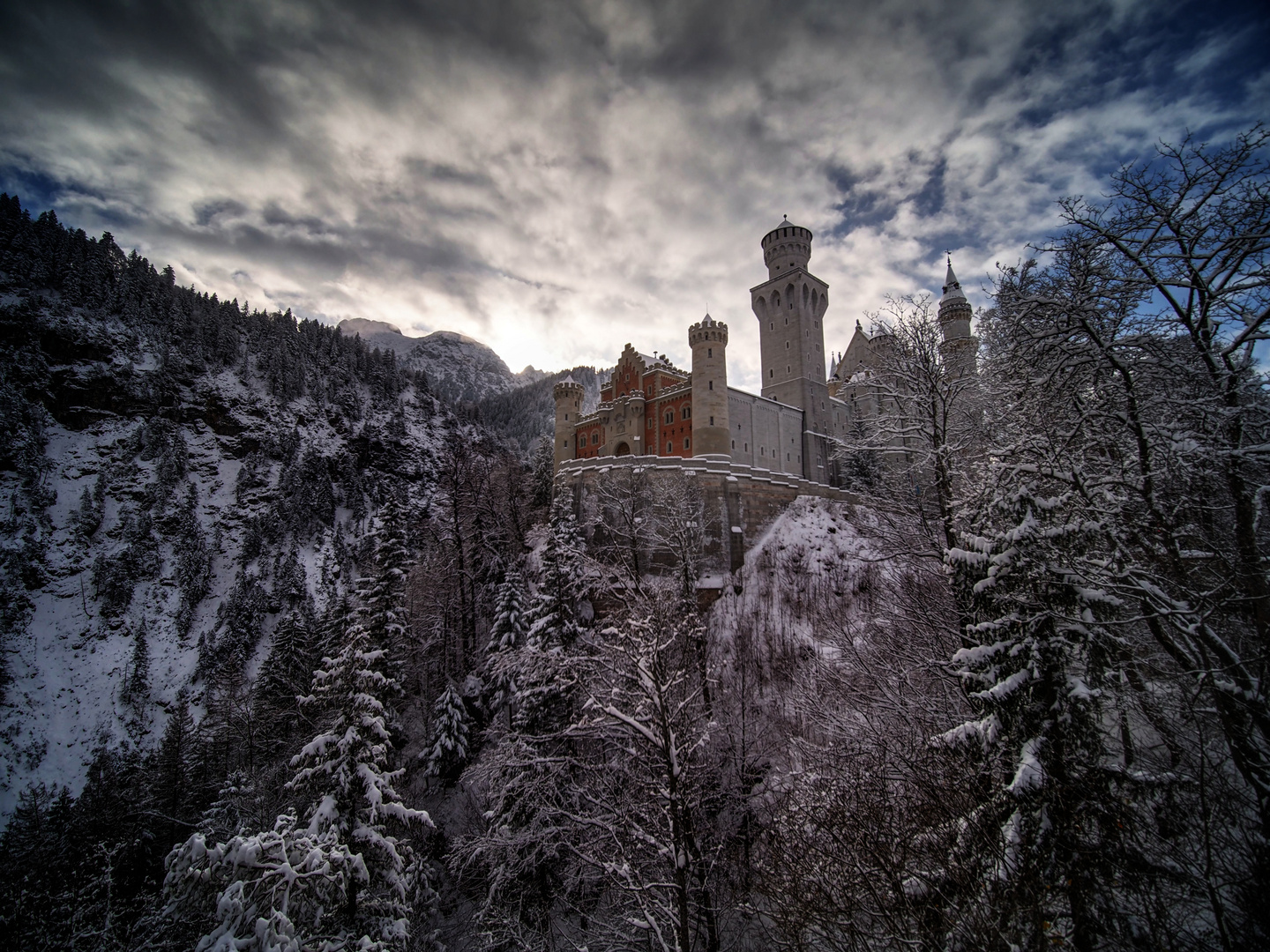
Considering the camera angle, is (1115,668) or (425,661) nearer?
(1115,668)

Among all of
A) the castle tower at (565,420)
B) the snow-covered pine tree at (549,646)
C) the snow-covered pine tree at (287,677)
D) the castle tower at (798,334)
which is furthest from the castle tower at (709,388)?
the snow-covered pine tree at (287,677)

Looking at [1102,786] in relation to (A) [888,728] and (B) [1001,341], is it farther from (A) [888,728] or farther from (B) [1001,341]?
(B) [1001,341]

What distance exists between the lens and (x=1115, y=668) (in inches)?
245

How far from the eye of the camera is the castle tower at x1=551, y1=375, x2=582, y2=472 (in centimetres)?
4647

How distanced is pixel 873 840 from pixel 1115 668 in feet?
12.4

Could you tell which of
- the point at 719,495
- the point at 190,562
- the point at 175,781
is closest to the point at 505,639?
the point at 719,495

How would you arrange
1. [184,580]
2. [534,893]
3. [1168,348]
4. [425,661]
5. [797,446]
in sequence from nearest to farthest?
[1168,348] → [534,893] → [425,661] → [797,446] → [184,580]

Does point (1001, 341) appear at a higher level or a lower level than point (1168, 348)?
higher

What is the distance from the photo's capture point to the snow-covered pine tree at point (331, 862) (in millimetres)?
6801

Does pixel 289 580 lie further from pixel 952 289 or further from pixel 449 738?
pixel 952 289

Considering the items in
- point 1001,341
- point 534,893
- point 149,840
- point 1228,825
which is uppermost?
point 1001,341

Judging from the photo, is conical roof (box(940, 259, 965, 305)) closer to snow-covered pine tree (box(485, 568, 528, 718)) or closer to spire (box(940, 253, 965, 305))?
spire (box(940, 253, 965, 305))

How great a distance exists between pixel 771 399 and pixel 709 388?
10.2m

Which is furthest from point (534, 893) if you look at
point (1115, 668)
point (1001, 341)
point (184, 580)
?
point (184, 580)
